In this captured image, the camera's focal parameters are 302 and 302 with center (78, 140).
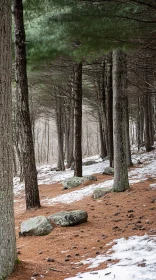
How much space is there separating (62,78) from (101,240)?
11.9 metres

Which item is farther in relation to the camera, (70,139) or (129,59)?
(70,139)

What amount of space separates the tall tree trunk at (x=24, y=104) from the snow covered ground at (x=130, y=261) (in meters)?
4.36

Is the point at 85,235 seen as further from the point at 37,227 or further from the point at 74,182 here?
the point at 74,182

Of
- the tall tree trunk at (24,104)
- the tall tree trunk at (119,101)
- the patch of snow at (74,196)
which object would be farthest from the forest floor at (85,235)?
the tall tree trunk at (119,101)

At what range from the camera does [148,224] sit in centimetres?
545

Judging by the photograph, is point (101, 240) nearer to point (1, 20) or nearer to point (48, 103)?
point (1, 20)

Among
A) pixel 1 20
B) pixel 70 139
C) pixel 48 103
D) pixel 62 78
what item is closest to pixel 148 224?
pixel 1 20

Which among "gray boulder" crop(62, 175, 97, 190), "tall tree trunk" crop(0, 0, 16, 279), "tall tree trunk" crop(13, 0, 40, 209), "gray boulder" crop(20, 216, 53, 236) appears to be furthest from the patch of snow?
"tall tree trunk" crop(0, 0, 16, 279)

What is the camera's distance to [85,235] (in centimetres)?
566

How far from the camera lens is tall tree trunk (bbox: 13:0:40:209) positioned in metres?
8.27

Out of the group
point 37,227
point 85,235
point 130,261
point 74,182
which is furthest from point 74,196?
point 130,261

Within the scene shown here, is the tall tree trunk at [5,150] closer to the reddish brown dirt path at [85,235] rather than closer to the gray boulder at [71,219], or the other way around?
the reddish brown dirt path at [85,235]

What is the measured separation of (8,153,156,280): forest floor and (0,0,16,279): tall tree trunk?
298 millimetres

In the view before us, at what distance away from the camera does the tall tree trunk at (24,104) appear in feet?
27.1
